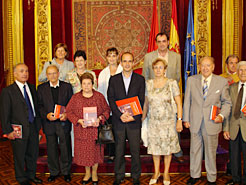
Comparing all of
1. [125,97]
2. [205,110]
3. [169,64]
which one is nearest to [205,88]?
[205,110]

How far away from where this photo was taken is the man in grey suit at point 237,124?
327cm

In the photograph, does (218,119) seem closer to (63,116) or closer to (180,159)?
(180,159)

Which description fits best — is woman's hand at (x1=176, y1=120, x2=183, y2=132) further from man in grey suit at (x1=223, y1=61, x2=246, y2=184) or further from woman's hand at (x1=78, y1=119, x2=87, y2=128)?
woman's hand at (x1=78, y1=119, x2=87, y2=128)

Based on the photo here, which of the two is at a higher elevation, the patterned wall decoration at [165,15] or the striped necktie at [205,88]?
the patterned wall decoration at [165,15]

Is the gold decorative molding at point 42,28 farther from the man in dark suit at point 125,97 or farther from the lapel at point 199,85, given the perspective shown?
the lapel at point 199,85

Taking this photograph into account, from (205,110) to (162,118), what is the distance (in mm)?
577

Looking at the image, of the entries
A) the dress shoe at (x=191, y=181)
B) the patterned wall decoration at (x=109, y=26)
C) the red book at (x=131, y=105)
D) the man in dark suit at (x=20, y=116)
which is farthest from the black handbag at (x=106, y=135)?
the patterned wall decoration at (x=109, y=26)

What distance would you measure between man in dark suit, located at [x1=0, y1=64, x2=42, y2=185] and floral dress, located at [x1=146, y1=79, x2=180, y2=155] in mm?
1673

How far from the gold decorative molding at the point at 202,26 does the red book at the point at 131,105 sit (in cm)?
340

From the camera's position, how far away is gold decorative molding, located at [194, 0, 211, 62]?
596 cm

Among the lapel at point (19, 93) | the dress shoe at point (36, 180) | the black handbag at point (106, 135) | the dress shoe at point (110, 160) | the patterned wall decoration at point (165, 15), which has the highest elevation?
the patterned wall decoration at point (165, 15)

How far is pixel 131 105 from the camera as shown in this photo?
3215mm

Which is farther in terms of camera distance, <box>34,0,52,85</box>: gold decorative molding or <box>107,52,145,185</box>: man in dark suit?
<box>34,0,52,85</box>: gold decorative molding

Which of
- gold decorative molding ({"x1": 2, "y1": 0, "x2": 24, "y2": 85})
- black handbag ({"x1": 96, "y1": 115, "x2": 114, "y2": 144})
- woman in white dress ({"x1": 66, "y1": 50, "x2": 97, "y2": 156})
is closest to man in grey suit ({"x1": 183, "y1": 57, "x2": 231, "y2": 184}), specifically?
black handbag ({"x1": 96, "y1": 115, "x2": 114, "y2": 144})
